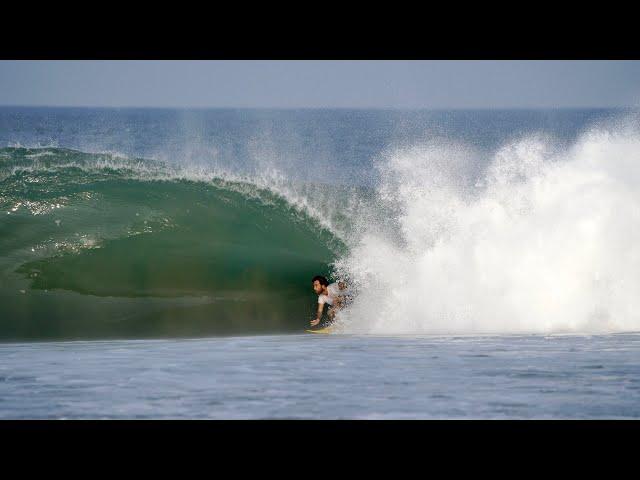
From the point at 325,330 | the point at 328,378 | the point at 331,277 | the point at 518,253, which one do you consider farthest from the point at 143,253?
the point at 328,378

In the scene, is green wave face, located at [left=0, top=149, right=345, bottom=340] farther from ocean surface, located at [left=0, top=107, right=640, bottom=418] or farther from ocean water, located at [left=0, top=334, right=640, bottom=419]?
ocean water, located at [left=0, top=334, right=640, bottom=419]

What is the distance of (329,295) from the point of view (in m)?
8.51

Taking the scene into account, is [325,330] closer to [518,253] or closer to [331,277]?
[331,277]

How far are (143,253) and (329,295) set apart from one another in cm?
261

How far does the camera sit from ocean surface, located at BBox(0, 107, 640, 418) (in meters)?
5.83

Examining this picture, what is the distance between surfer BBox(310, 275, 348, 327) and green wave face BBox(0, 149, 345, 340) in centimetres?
52

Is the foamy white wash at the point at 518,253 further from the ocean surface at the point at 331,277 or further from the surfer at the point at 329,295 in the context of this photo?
the surfer at the point at 329,295

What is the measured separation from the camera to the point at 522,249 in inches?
358

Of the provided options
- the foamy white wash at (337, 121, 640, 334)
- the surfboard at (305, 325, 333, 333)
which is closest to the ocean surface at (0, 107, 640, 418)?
the foamy white wash at (337, 121, 640, 334)

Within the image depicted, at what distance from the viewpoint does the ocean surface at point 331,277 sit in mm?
5832

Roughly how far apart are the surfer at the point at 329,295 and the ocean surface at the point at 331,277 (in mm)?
137

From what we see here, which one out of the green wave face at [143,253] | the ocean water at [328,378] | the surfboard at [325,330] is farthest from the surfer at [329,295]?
the green wave face at [143,253]
